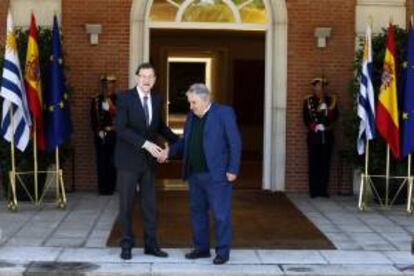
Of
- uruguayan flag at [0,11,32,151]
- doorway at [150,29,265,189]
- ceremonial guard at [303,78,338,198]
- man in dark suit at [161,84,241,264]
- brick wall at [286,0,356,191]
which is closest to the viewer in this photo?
man in dark suit at [161,84,241,264]

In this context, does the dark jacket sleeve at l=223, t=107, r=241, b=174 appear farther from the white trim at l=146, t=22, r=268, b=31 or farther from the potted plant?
the white trim at l=146, t=22, r=268, b=31

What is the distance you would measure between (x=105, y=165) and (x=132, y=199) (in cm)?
536

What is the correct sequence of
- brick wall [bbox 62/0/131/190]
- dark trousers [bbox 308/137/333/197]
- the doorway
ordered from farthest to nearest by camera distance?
the doorway, brick wall [bbox 62/0/131/190], dark trousers [bbox 308/137/333/197]

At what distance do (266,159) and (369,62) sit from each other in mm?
3165

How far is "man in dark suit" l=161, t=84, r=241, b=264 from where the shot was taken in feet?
27.2

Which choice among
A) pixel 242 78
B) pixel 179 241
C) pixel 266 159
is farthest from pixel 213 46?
pixel 179 241

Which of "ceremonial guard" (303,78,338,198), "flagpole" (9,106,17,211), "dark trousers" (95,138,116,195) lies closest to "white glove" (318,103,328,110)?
"ceremonial guard" (303,78,338,198)

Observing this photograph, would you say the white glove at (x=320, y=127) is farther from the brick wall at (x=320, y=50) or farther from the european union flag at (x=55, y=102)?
the european union flag at (x=55, y=102)

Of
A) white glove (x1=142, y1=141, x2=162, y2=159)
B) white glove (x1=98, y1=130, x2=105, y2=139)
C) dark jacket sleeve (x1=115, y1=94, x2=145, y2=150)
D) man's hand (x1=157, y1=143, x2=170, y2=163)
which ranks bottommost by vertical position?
white glove (x1=98, y1=130, x2=105, y2=139)

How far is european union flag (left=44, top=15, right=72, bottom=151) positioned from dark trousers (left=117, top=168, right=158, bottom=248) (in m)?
3.85

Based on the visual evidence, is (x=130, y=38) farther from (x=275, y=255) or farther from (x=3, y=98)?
(x=275, y=255)

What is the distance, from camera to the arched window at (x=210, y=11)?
14695 mm

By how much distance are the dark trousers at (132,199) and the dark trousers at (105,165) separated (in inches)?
206

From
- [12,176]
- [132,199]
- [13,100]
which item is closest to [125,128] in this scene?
[132,199]
